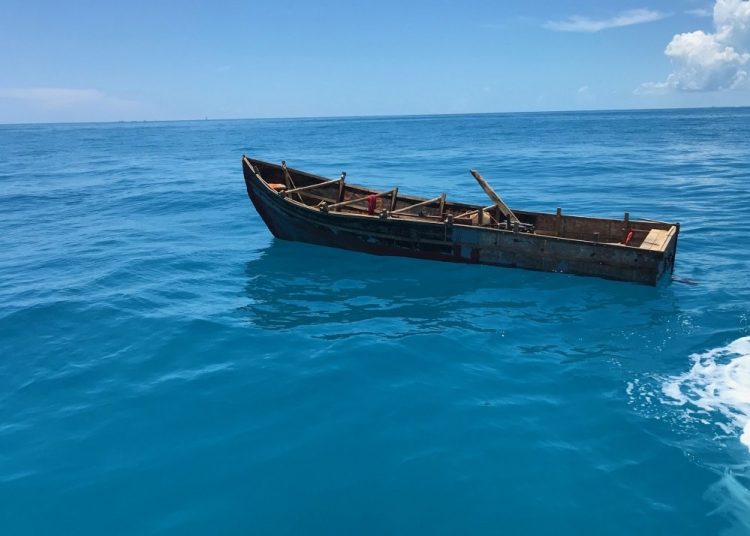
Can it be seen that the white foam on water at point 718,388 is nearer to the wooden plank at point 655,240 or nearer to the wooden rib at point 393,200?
the wooden plank at point 655,240

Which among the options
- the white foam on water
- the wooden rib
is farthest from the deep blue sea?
the wooden rib

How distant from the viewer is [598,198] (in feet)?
103

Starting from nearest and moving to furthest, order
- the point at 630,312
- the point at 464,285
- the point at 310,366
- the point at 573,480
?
1. the point at 573,480
2. the point at 310,366
3. the point at 630,312
4. the point at 464,285

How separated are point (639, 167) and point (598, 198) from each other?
16810mm

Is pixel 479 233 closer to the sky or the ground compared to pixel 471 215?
closer to the ground

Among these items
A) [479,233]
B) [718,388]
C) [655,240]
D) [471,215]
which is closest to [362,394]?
[718,388]

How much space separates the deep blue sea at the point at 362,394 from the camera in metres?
8.29

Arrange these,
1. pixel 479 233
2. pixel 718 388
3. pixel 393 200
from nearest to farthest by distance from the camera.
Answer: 1. pixel 718 388
2. pixel 479 233
3. pixel 393 200

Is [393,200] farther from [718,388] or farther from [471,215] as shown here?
[718,388]

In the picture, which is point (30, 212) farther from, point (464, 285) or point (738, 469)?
point (738, 469)

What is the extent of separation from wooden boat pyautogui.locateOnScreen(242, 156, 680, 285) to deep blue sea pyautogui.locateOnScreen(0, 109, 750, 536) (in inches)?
21.4

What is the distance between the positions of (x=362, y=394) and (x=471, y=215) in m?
9.76

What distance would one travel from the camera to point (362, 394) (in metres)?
11.3

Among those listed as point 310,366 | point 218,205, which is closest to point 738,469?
point 310,366
